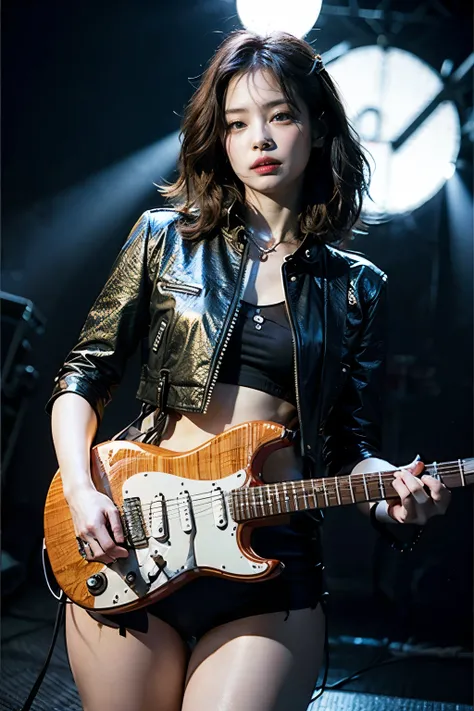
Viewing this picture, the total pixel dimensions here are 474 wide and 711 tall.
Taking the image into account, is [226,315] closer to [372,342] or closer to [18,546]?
[372,342]

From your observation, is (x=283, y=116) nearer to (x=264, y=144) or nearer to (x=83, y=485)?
(x=264, y=144)

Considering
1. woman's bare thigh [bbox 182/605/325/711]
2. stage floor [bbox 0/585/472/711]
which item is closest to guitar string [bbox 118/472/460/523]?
woman's bare thigh [bbox 182/605/325/711]

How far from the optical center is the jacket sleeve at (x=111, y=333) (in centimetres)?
Answer: 171

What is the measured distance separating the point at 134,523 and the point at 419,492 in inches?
21.6

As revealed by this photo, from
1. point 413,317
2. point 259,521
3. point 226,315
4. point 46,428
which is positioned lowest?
point 46,428

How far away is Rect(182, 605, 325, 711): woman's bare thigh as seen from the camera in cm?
145

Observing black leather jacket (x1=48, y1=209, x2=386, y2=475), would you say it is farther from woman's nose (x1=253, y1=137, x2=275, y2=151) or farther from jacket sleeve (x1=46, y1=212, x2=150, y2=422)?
woman's nose (x1=253, y1=137, x2=275, y2=151)

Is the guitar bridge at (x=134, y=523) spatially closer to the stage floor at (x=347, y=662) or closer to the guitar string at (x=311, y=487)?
the guitar string at (x=311, y=487)

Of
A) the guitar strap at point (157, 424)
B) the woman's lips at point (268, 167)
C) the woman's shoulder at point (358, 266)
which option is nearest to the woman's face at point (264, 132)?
the woman's lips at point (268, 167)

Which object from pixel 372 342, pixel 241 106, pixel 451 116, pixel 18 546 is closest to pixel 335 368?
pixel 372 342

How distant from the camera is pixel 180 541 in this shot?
1531 mm

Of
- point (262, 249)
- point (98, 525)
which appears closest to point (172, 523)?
point (98, 525)

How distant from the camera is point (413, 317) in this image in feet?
10.4

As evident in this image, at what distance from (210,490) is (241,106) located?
0.82 meters
